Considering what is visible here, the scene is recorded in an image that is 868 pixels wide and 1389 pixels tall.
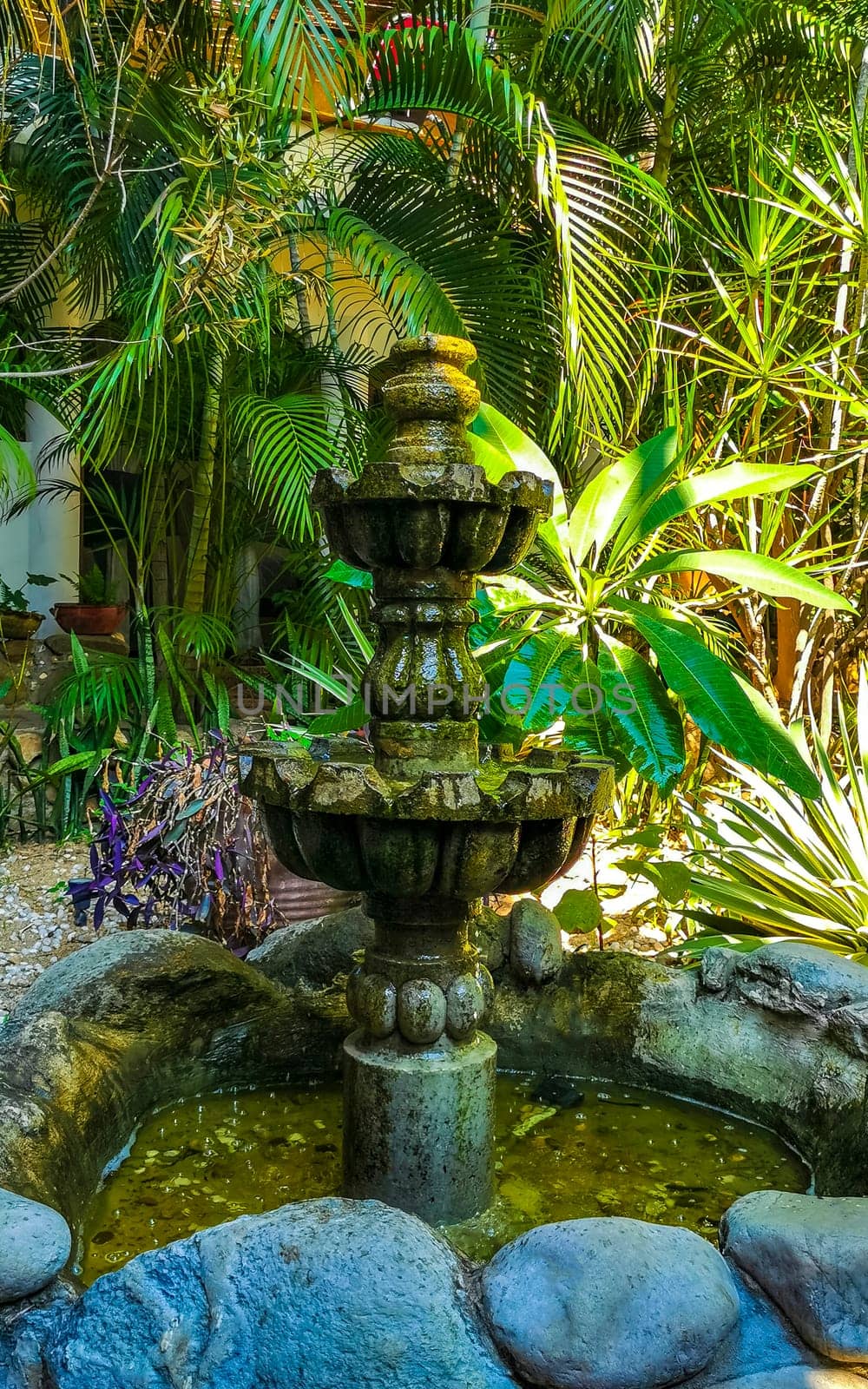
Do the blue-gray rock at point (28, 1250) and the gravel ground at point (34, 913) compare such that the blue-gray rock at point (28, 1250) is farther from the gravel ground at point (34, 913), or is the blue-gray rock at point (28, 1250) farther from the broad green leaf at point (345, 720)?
the gravel ground at point (34, 913)

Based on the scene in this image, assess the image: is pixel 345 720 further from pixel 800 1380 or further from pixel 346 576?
pixel 800 1380

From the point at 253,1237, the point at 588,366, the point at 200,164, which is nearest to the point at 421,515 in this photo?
the point at 253,1237

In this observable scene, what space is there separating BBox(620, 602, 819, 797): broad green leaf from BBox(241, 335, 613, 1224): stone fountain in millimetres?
730

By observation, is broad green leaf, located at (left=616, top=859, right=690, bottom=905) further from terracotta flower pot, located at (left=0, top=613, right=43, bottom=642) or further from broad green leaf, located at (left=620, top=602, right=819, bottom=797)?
terracotta flower pot, located at (left=0, top=613, right=43, bottom=642)

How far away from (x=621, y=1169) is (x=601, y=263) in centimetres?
325

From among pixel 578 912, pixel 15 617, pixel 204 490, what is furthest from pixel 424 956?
pixel 15 617

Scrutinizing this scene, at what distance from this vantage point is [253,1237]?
1.60m

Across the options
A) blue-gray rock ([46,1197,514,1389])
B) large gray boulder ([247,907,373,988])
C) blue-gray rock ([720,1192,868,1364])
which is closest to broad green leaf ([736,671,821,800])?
large gray boulder ([247,907,373,988])

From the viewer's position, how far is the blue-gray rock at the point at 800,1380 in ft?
5.05

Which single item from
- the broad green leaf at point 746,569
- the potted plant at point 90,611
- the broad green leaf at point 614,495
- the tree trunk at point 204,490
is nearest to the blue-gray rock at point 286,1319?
the broad green leaf at point 746,569

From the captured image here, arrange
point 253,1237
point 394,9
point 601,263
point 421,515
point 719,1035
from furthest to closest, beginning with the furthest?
point 394,9 → point 601,263 → point 719,1035 → point 421,515 → point 253,1237

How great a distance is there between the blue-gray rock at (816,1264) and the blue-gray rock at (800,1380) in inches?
0.9

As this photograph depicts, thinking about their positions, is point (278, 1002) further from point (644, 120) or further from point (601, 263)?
point (644, 120)

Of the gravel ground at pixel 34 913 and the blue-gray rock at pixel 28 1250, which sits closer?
the blue-gray rock at pixel 28 1250
